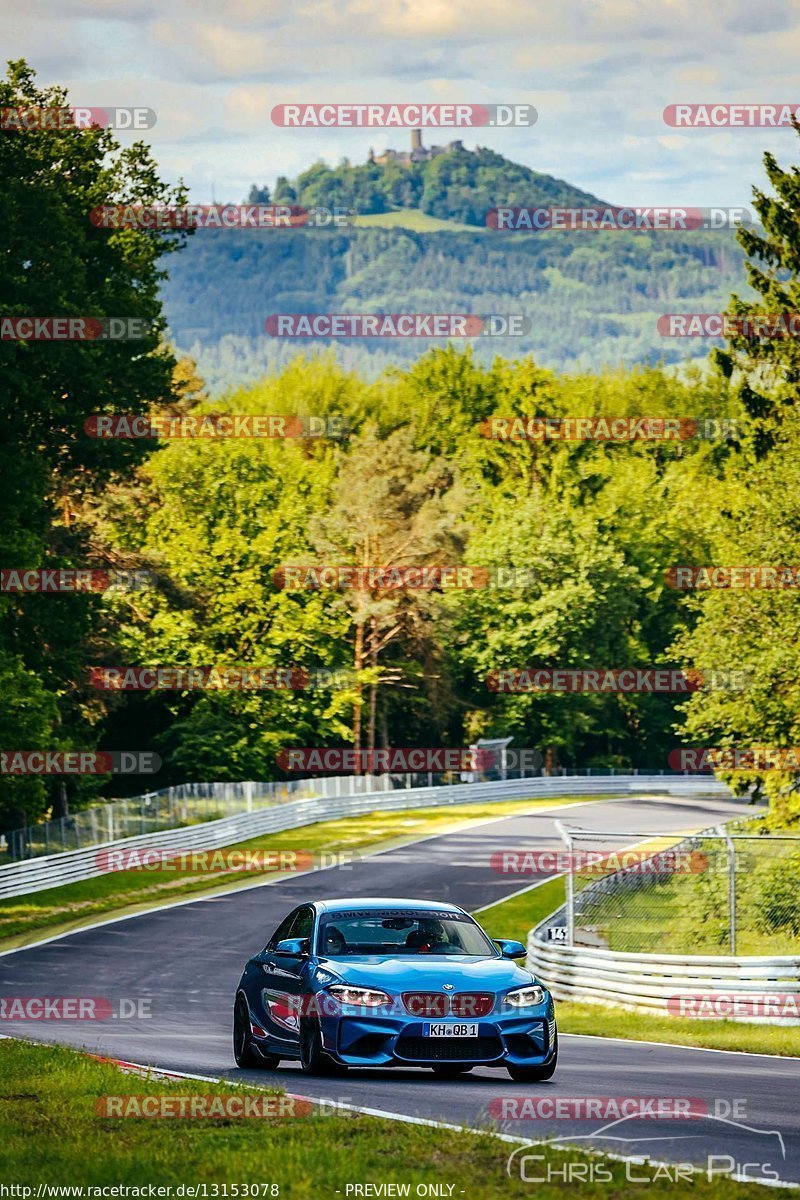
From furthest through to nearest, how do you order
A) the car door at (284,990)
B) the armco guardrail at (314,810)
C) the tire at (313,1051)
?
the armco guardrail at (314,810), the car door at (284,990), the tire at (313,1051)

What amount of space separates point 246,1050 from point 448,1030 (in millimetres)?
2345

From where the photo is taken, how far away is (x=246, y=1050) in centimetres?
1421

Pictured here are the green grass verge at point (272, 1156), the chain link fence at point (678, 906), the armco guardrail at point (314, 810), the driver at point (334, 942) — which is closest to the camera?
the green grass verge at point (272, 1156)

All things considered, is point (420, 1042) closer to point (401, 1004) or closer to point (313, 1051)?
point (401, 1004)

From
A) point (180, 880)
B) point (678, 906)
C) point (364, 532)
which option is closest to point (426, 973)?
point (678, 906)

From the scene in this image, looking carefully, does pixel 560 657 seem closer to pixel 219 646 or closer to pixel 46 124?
pixel 219 646

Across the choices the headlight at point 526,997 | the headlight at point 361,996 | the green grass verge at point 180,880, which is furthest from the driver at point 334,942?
the green grass verge at point 180,880

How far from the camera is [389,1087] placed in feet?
41.1

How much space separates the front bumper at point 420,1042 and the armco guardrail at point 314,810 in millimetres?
27992

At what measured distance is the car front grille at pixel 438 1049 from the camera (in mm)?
12602

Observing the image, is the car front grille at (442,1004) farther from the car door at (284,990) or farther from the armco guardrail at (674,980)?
the armco guardrail at (674,980)

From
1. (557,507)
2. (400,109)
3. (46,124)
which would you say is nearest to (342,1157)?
(400,109)

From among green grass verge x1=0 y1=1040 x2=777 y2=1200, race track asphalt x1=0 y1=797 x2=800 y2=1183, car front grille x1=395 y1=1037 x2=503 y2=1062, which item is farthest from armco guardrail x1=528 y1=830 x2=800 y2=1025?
green grass verge x1=0 y1=1040 x2=777 y2=1200

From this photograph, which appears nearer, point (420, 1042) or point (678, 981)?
point (420, 1042)
